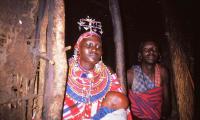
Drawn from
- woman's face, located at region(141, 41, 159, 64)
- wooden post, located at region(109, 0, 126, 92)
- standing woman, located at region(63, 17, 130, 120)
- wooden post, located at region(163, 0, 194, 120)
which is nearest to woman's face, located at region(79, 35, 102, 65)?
standing woman, located at region(63, 17, 130, 120)

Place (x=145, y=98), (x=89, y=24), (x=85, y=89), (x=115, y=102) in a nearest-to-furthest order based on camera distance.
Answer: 1. (x=115, y=102)
2. (x=85, y=89)
3. (x=89, y=24)
4. (x=145, y=98)

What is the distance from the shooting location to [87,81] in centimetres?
366

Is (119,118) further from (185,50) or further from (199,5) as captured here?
(199,5)

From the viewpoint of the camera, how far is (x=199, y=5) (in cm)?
510

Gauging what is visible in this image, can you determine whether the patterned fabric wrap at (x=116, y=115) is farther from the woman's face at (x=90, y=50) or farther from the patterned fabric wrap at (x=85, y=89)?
the woman's face at (x=90, y=50)

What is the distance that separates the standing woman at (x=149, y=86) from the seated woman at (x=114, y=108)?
1854 millimetres

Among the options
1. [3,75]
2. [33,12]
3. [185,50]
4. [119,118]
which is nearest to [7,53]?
[3,75]

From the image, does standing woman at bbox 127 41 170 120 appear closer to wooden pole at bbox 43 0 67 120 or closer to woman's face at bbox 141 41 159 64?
woman's face at bbox 141 41 159 64

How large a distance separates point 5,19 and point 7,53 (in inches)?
11.8

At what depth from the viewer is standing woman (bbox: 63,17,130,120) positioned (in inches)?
134

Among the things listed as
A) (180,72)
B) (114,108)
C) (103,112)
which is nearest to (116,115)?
(114,108)

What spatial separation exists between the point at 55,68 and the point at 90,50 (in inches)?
61.2

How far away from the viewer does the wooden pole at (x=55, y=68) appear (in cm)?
211

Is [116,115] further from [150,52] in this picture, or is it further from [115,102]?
[150,52]
